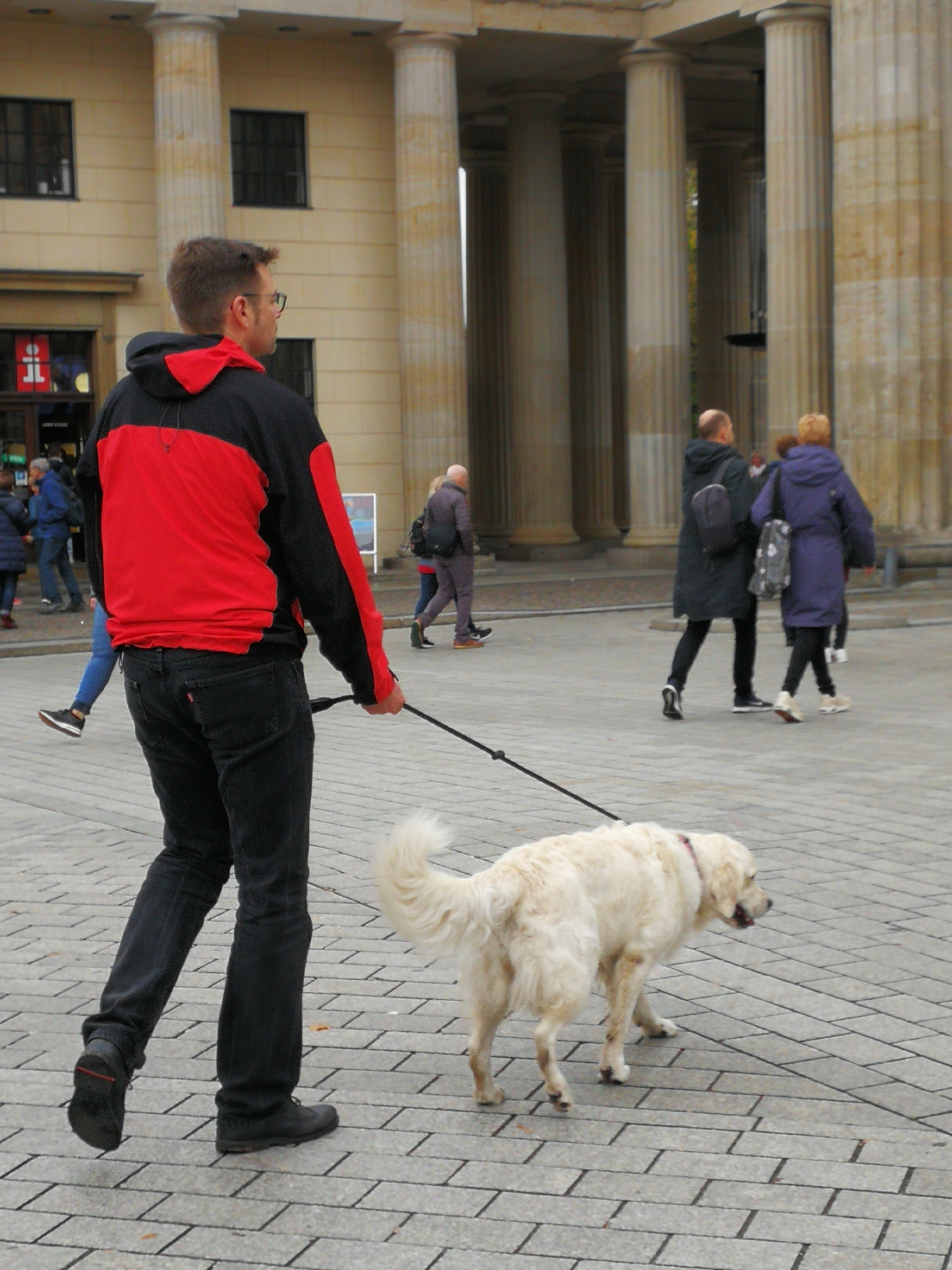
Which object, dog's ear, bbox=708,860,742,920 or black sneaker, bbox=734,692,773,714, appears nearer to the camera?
dog's ear, bbox=708,860,742,920

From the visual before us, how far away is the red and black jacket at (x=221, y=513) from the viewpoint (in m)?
3.94

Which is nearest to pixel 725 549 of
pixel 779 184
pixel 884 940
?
pixel 884 940

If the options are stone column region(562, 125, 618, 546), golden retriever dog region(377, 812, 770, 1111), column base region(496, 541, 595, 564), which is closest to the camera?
golden retriever dog region(377, 812, 770, 1111)

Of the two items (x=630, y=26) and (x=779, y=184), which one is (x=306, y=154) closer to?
(x=630, y=26)

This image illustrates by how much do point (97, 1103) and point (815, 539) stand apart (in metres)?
8.67

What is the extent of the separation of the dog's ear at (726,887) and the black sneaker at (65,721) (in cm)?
757

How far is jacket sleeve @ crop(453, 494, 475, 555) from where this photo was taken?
1764cm

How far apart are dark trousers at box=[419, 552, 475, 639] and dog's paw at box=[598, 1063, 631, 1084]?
42.7ft

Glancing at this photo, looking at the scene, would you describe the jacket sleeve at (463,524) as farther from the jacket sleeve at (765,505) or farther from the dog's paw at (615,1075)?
the dog's paw at (615,1075)

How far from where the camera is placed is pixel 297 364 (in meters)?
30.0

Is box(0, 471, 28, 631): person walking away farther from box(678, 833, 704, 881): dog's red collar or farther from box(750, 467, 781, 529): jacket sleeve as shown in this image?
box(678, 833, 704, 881): dog's red collar

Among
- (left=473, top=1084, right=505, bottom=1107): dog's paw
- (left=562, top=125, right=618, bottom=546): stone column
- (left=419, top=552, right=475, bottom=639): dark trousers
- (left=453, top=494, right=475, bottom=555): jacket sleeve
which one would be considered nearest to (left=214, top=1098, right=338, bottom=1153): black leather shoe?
(left=473, top=1084, right=505, bottom=1107): dog's paw

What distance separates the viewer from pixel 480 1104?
4418 millimetres

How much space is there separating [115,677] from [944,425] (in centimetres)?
1396
